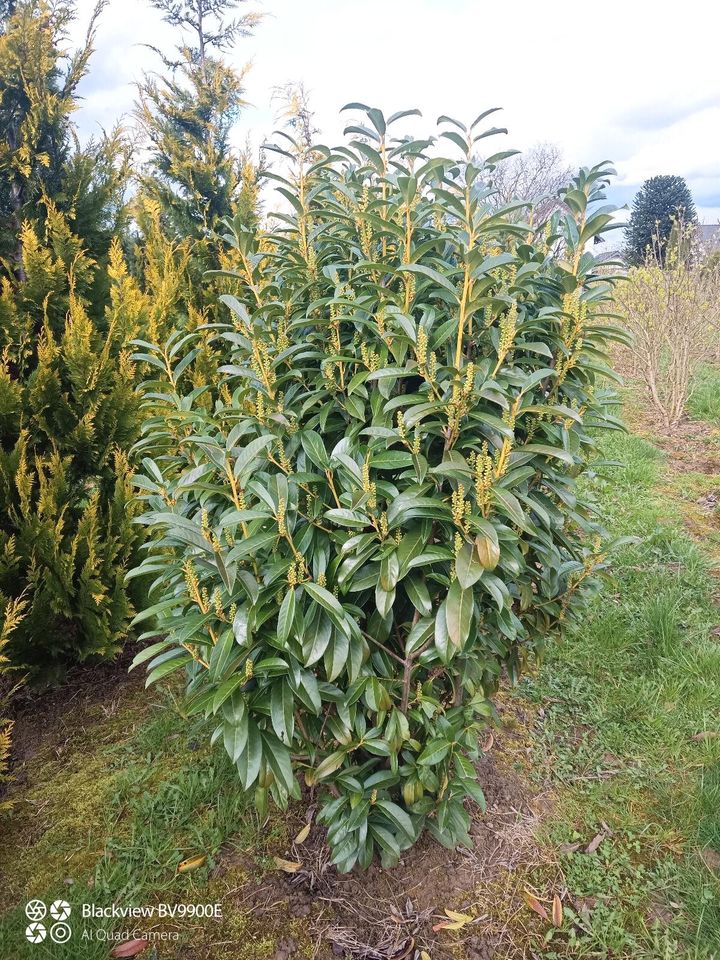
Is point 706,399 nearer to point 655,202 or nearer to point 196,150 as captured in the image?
point 196,150

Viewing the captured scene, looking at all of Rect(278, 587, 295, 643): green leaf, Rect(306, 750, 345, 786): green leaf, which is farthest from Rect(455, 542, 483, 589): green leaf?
Rect(306, 750, 345, 786): green leaf

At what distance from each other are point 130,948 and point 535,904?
1.32m

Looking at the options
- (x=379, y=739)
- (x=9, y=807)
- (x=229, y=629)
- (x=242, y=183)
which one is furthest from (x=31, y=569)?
(x=242, y=183)

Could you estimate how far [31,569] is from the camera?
2.67 metres

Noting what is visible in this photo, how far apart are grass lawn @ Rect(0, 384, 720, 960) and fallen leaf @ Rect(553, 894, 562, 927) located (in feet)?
0.07

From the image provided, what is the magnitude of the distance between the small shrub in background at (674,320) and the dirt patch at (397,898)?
5807 mm

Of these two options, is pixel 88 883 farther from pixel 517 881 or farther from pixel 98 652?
pixel 517 881

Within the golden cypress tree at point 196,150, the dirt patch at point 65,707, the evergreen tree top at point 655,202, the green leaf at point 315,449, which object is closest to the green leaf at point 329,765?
the green leaf at point 315,449

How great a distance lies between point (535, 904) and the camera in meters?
1.88

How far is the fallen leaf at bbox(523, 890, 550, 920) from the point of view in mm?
1853

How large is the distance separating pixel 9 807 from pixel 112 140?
3.82m

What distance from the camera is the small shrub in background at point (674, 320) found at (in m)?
6.47

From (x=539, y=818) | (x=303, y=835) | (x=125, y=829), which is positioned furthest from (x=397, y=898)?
(x=125, y=829)

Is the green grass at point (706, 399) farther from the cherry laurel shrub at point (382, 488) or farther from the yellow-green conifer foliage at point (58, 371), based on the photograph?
the yellow-green conifer foliage at point (58, 371)
